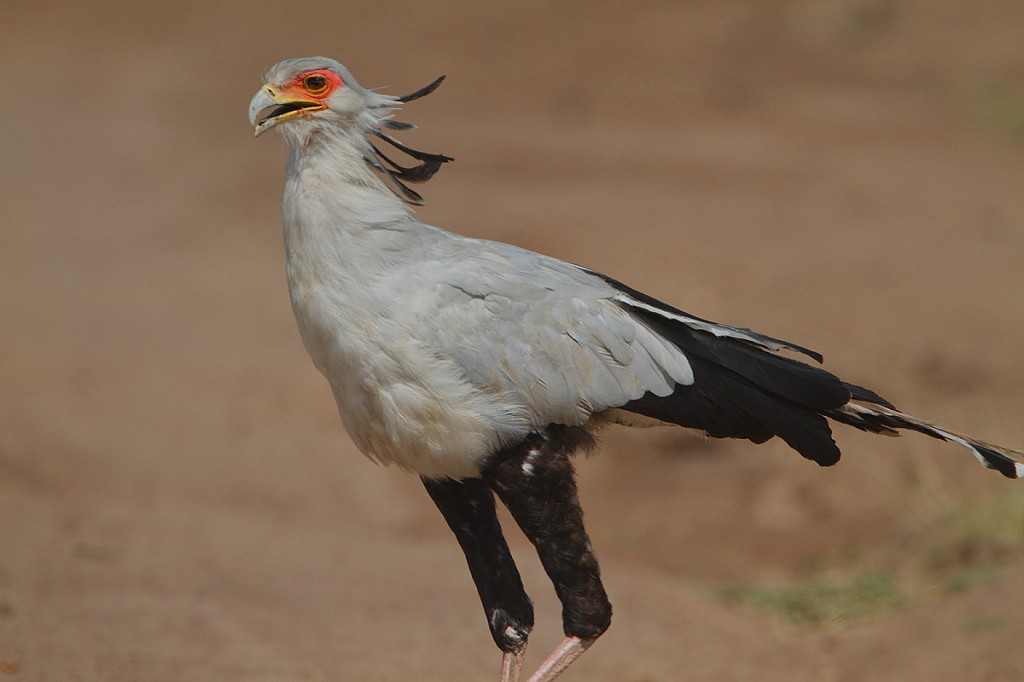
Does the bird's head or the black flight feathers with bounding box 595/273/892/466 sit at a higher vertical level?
the bird's head

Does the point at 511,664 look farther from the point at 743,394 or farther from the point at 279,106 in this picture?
the point at 279,106

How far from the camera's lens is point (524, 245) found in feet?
37.4

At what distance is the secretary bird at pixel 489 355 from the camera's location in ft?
12.8

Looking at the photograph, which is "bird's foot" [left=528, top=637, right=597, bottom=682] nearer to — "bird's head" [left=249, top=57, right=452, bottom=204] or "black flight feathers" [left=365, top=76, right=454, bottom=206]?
"black flight feathers" [left=365, top=76, right=454, bottom=206]

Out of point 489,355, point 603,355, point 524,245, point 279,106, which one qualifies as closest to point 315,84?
point 279,106

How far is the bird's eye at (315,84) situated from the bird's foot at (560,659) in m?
2.05

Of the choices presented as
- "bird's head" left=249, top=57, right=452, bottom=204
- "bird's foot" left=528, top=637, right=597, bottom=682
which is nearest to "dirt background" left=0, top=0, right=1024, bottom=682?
"bird's foot" left=528, top=637, right=597, bottom=682

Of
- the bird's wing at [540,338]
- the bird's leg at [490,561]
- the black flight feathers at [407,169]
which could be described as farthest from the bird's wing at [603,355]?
the bird's leg at [490,561]

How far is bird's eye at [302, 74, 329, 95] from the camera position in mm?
4070

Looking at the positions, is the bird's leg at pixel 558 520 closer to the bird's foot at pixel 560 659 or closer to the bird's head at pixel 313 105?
the bird's foot at pixel 560 659

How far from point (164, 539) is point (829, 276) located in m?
5.92

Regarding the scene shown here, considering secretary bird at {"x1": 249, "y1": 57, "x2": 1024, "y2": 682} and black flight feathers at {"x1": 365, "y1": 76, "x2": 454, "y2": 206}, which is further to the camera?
black flight feathers at {"x1": 365, "y1": 76, "x2": 454, "y2": 206}

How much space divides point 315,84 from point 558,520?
1.67 metres

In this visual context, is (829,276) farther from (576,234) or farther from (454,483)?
(454,483)
